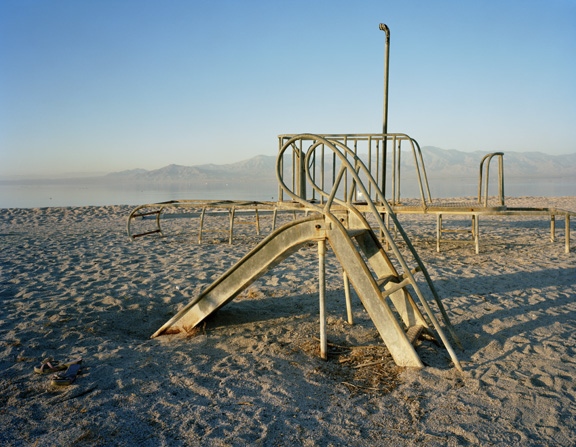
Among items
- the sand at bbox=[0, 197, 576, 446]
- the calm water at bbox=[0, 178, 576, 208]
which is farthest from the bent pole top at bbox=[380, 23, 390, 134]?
the calm water at bbox=[0, 178, 576, 208]

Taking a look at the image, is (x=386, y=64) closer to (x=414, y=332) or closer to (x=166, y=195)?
(x=414, y=332)

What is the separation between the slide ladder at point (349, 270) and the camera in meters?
3.81

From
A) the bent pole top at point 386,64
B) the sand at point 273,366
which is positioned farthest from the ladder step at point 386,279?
the bent pole top at point 386,64

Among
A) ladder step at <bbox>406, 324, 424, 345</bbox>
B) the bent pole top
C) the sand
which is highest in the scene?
the bent pole top

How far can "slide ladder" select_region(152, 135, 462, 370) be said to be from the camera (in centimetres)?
381

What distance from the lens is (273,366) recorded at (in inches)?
152

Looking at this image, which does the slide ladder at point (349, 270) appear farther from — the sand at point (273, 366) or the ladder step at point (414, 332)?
the sand at point (273, 366)

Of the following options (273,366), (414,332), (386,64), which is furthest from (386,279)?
(386,64)

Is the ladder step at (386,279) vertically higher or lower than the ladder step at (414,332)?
higher

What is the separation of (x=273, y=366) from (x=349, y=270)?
1.00 meters

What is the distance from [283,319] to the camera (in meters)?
5.11

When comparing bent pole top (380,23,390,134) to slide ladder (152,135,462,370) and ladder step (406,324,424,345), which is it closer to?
slide ladder (152,135,462,370)

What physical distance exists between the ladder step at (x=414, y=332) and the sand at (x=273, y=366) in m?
0.15

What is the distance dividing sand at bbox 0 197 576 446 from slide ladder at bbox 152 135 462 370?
207 mm
